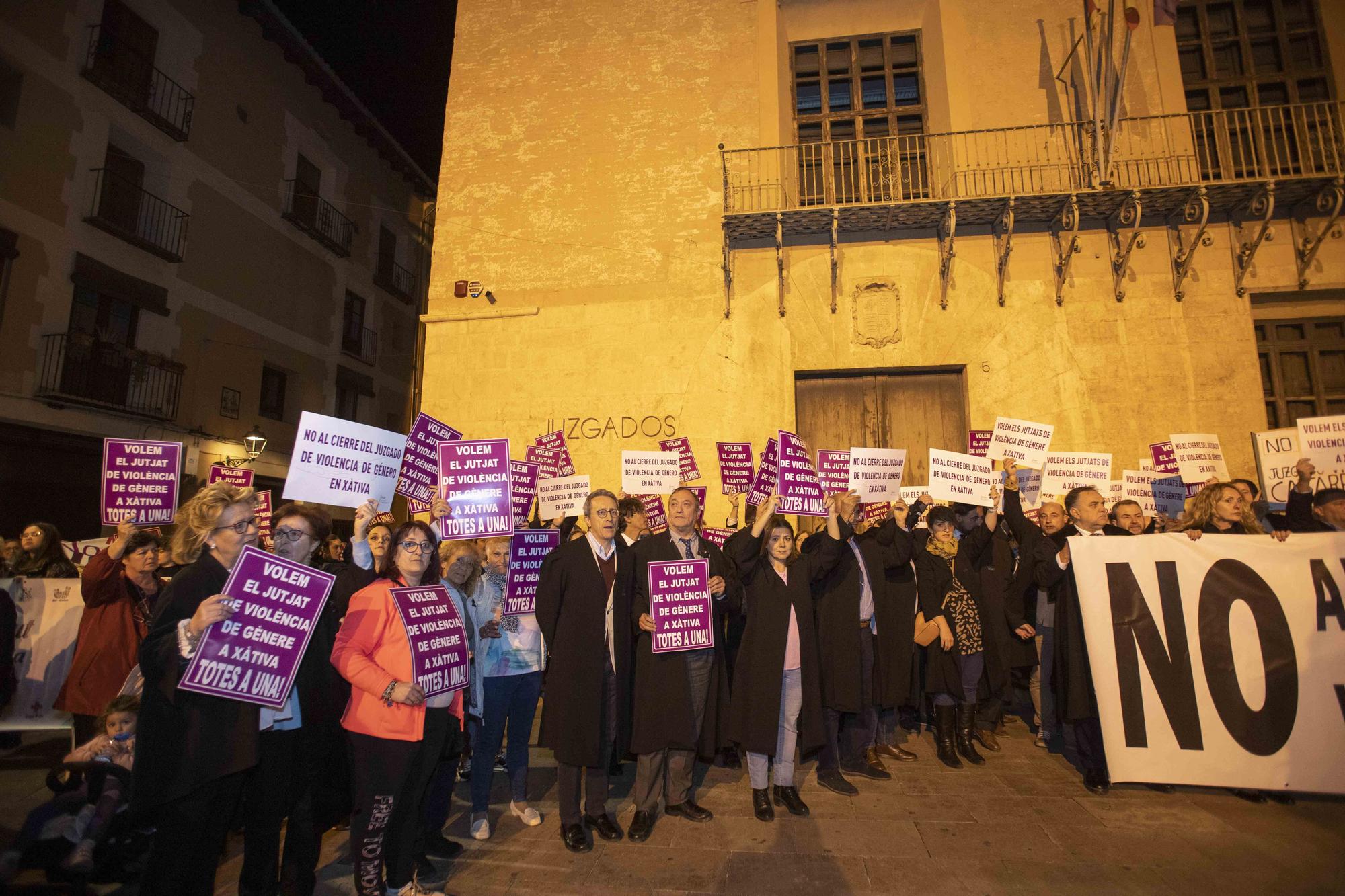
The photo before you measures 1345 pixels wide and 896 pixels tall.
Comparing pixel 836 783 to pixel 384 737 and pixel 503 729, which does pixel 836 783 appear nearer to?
pixel 503 729

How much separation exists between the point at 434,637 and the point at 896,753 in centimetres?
444

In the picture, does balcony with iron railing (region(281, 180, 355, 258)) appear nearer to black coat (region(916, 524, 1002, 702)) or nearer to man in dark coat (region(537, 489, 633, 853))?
man in dark coat (region(537, 489, 633, 853))

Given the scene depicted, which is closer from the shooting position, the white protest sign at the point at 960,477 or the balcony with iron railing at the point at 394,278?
the white protest sign at the point at 960,477

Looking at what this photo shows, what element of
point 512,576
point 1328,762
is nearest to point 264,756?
point 512,576

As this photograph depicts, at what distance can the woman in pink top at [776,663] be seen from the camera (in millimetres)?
4629

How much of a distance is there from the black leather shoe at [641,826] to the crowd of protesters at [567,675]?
0.05 ft

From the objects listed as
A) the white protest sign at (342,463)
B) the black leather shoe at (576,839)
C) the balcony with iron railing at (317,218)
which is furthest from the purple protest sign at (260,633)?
the balcony with iron railing at (317,218)

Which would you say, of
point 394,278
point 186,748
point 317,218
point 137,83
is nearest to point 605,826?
point 186,748

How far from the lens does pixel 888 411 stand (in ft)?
34.8

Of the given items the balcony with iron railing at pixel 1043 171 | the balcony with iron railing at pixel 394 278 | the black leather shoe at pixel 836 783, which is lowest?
the black leather shoe at pixel 836 783

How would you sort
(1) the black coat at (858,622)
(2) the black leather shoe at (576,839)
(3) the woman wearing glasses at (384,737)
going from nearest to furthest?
(3) the woman wearing glasses at (384,737) → (2) the black leather shoe at (576,839) → (1) the black coat at (858,622)

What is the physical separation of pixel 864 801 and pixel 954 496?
2790 mm

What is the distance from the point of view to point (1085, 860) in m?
3.91

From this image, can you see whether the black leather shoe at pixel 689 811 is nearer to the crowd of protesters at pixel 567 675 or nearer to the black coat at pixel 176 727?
the crowd of protesters at pixel 567 675
